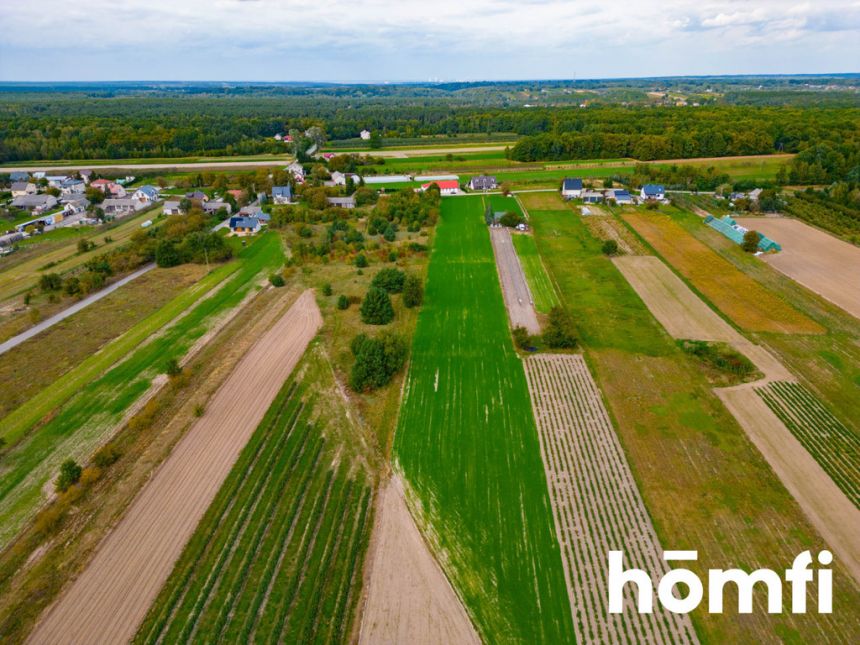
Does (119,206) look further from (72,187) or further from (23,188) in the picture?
(23,188)

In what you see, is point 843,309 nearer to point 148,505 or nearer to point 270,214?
point 148,505

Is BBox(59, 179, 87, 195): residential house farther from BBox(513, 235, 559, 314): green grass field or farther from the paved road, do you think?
BBox(513, 235, 559, 314): green grass field

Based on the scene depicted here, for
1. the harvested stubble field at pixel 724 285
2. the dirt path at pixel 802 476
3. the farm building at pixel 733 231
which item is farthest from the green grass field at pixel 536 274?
the farm building at pixel 733 231

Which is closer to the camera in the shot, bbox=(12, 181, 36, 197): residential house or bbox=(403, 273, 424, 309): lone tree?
bbox=(403, 273, 424, 309): lone tree

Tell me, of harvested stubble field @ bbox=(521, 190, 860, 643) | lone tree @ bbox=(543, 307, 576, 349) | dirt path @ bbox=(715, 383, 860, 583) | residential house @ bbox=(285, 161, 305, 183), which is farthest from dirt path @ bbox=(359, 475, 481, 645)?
residential house @ bbox=(285, 161, 305, 183)

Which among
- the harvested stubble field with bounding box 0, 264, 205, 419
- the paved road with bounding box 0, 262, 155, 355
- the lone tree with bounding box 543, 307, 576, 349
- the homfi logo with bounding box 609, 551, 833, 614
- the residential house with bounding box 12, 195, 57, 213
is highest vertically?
the residential house with bounding box 12, 195, 57, 213

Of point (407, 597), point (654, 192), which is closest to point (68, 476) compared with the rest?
point (407, 597)

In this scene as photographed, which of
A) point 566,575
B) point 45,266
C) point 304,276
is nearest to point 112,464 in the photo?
point 566,575
